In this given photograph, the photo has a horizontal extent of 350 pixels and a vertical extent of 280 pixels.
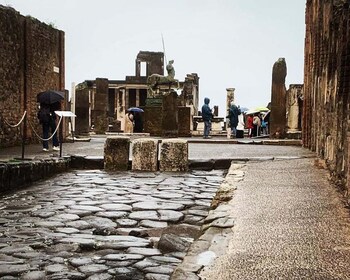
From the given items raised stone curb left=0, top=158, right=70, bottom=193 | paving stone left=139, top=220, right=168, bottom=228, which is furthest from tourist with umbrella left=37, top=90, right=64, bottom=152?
paving stone left=139, top=220, right=168, bottom=228

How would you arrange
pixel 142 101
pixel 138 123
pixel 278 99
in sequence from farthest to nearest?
pixel 142 101 → pixel 138 123 → pixel 278 99

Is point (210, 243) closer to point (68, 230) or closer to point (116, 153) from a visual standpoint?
point (68, 230)

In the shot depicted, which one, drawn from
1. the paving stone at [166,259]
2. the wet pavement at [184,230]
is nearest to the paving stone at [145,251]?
the wet pavement at [184,230]

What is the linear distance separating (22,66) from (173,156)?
24.7 feet

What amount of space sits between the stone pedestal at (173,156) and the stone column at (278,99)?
10838 millimetres

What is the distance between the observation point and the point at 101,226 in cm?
570

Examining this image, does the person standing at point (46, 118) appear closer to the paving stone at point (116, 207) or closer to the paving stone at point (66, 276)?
the paving stone at point (116, 207)

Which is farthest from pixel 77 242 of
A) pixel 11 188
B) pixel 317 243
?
pixel 11 188

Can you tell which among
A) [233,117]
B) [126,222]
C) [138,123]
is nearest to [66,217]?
[126,222]

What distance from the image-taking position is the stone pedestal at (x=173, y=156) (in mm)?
10898

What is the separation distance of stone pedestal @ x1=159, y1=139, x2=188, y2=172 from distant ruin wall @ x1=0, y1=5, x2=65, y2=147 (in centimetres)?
563

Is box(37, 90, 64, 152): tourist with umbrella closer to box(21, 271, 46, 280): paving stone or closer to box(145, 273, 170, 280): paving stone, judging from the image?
box(21, 271, 46, 280): paving stone

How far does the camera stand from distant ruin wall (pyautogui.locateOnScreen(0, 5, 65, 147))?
49.1 ft

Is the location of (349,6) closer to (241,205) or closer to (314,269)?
(241,205)
